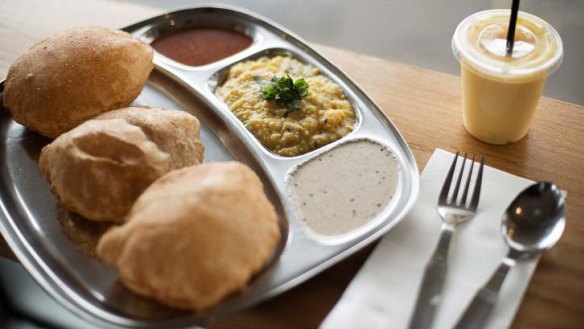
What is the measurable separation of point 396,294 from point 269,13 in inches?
87.1

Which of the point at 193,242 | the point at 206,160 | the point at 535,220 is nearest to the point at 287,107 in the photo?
the point at 206,160

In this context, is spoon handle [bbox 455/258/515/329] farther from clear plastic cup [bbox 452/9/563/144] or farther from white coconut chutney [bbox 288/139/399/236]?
clear plastic cup [bbox 452/9/563/144]

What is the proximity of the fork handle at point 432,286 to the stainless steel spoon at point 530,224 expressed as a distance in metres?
0.13

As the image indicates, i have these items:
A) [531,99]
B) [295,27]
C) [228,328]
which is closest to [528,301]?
[531,99]

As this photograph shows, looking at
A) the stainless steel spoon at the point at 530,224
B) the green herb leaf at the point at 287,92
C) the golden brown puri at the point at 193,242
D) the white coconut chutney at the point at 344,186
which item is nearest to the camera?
the golden brown puri at the point at 193,242

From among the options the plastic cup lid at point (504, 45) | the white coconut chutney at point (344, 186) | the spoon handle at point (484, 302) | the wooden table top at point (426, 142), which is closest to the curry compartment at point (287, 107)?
the white coconut chutney at point (344, 186)

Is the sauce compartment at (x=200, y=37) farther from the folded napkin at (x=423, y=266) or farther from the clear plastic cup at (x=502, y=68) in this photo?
the folded napkin at (x=423, y=266)

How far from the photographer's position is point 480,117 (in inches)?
95.3

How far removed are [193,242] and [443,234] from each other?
0.87 m

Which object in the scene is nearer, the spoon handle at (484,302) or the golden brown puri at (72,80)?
the spoon handle at (484,302)

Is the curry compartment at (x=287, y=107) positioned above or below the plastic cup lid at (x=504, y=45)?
below

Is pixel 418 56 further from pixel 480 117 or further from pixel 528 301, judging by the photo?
pixel 528 301

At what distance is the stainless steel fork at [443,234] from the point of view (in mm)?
1805

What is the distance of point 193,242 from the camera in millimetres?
1703
